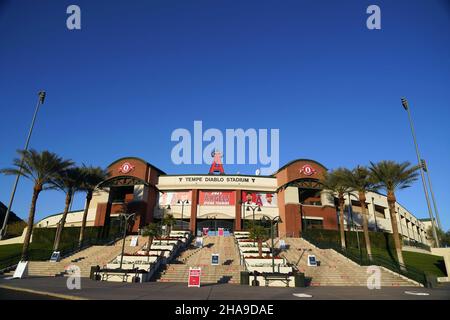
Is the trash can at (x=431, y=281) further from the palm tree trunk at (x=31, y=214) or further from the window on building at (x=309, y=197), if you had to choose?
the palm tree trunk at (x=31, y=214)

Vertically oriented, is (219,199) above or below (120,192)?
below

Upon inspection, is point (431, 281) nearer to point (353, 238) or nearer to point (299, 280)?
point (299, 280)

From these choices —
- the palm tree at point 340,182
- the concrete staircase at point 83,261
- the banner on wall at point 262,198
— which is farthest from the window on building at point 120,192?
the palm tree at point 340,182

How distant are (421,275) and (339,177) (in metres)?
15.5

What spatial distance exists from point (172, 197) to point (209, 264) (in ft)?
86.8

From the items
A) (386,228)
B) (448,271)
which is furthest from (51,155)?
(386,228)

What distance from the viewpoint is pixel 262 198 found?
53875 mm

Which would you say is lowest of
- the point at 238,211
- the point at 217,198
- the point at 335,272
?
the point at 335,272

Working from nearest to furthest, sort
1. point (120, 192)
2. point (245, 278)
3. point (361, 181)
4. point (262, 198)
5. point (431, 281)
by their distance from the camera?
1. point (245, 278)
2. point (431, 281)
3. point (361, 181)
4. point (262, 198)
5. point (120, 192)

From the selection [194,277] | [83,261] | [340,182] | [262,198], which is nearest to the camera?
[194,277]

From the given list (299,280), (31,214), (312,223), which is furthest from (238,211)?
(299,280)

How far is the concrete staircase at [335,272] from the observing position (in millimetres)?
22906
